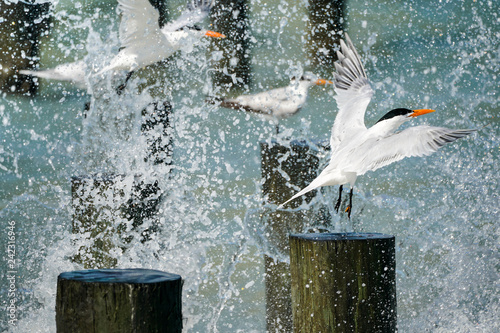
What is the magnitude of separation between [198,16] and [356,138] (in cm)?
254

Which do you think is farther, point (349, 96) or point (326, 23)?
point (326, 23)

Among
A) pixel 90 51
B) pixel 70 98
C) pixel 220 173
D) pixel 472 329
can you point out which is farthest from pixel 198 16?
pixel 220 173

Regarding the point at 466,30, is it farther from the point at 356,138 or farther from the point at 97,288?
the point at 97,288

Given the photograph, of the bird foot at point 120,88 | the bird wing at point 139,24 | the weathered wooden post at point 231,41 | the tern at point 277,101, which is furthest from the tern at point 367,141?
the weathered wooden post at point 231,41

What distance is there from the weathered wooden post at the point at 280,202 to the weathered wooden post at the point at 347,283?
0.79 metres

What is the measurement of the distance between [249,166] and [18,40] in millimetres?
4883

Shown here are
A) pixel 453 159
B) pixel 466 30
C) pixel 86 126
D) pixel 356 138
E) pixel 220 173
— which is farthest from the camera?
pixel 220 173

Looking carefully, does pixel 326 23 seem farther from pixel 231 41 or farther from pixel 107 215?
pixel 107 215

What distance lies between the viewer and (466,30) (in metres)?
7.68

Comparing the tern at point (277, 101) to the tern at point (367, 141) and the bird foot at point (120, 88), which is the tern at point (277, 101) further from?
the tern at point (367, 141)

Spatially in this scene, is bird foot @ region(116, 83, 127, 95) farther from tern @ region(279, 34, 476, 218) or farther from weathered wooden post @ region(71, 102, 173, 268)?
tern @ region(279, 34, 476, 218)

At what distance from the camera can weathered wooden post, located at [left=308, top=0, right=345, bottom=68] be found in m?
5.60

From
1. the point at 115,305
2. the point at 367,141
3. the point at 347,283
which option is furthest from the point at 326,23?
the point at 115,305

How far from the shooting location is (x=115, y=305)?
1417 mm
